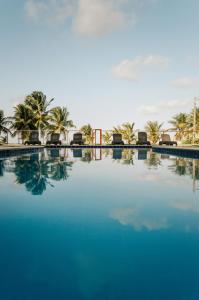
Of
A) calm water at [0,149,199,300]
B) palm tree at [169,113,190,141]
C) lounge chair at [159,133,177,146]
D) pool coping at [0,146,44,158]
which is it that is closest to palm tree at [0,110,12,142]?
pool coping at [0,146,44,158]

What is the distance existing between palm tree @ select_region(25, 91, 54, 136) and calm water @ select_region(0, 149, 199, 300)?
22.2m

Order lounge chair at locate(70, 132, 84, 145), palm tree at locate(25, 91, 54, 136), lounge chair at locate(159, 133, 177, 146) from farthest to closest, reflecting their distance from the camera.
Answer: palm tree at locate(25, 91, 54, 136) < lounge chair at locate(70, 132, 84, 145) < lounge chair at locate(159, 133, 177, 146)

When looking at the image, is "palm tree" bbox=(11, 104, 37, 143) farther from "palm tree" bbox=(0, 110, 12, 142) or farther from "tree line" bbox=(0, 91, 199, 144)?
"palm tree" bbox=(0, 110, 12, 142)

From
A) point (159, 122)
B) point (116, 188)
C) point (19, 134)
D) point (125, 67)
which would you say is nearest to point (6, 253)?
point (116, 188)

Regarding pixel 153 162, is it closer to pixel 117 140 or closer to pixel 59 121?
pixel 117 140

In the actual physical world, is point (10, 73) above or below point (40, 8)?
below

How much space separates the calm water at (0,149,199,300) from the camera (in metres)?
1.51

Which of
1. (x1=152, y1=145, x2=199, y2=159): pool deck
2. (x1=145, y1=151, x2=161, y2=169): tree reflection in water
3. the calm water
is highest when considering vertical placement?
(x1=152, y1=145, x2=199, y2=159): pool deck

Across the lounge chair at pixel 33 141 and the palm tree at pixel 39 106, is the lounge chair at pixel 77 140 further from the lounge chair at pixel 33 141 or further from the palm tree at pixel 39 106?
the palm tree at pixel 39 106

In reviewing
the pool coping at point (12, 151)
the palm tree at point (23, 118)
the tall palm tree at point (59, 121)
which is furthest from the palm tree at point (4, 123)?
the pool coping at point (12, 151)

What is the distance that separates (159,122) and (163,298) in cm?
2897

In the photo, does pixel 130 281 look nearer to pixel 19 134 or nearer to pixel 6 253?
pixel 6 253

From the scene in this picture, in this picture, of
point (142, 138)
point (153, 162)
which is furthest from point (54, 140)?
point (153, 162)

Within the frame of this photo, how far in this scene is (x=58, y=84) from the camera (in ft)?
70.4
